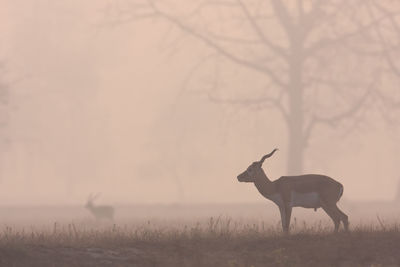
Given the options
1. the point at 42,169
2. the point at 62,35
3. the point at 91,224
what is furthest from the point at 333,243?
the point at 42,169

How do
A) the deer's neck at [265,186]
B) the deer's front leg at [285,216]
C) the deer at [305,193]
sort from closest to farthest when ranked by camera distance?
the deer's front leg at [285,216], the deer at [305,193], the deer's neck at [265,186]

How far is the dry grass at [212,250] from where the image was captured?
38.7 feet

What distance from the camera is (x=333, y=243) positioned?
A: 42.5 ft

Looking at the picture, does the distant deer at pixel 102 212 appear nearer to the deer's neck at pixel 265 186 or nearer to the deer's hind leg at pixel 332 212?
the deer's neck at pixel 265 186

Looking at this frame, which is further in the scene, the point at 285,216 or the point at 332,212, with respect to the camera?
the point at 332,212

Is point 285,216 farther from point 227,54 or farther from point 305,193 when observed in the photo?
point 227,54

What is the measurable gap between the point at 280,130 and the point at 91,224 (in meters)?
49.8

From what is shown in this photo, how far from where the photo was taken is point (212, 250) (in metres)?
12.8

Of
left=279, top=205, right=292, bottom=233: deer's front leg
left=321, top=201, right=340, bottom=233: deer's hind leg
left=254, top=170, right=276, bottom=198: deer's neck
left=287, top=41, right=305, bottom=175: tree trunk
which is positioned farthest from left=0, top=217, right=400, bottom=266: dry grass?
left=287, top=41, right=305, bottom=175: tree trunk

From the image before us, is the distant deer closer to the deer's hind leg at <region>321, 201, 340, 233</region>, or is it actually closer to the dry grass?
the deer's hind leg at <region>321, 201, 340, 233</region>

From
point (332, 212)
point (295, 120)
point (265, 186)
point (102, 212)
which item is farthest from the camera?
point (295, 120)

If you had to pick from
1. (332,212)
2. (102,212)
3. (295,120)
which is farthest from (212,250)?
(295,120)

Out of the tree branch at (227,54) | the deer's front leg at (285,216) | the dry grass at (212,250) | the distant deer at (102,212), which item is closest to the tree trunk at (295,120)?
the tree branch at (227,54)

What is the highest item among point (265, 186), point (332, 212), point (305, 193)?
point (265, 186)
